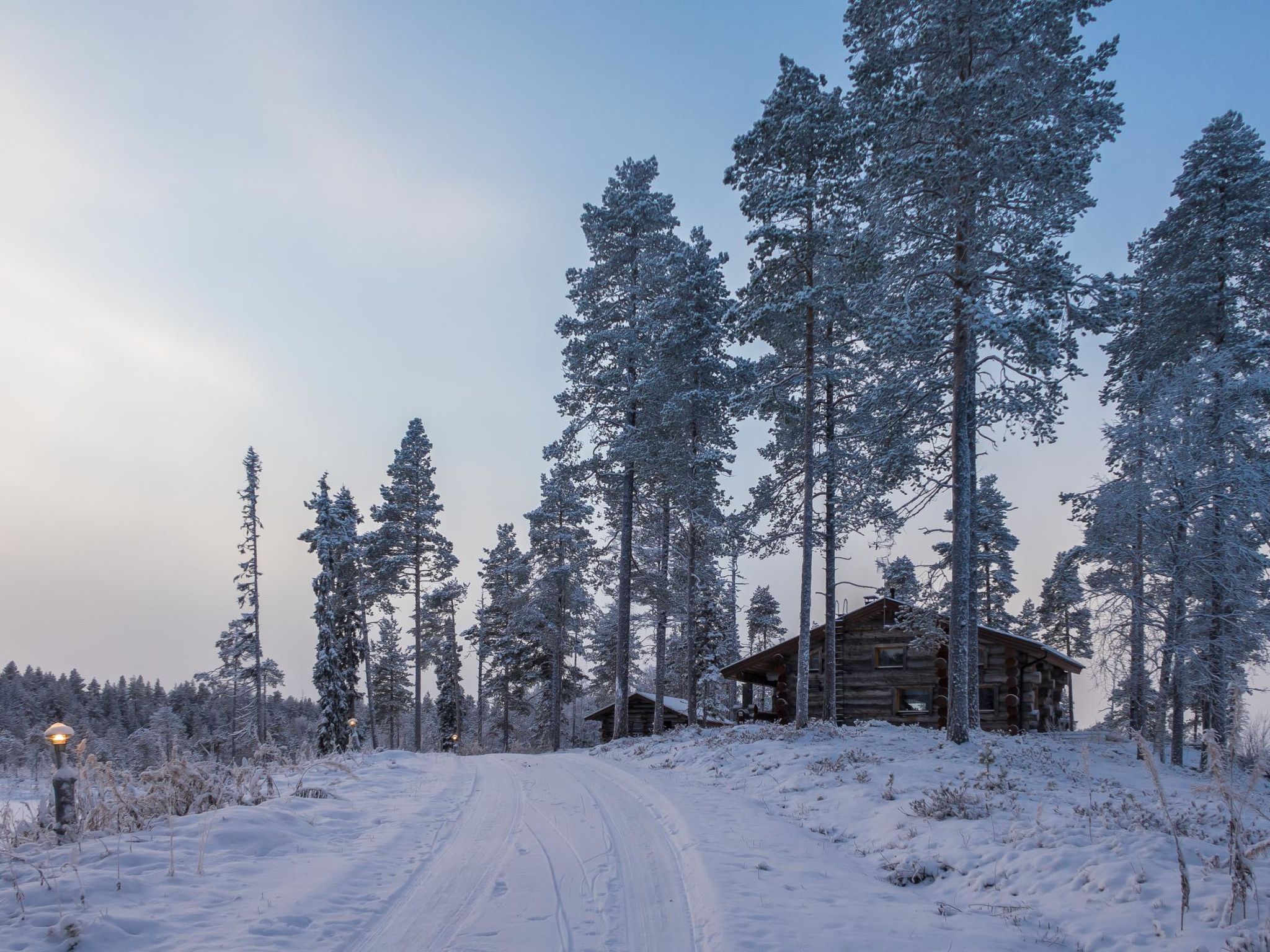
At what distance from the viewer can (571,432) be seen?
25328 mm

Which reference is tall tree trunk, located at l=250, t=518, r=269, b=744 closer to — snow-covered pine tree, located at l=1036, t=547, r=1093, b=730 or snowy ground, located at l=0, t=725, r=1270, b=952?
snowy ground, located at l=0, t=725, r=1270, b=952

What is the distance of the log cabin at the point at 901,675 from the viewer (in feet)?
82.6

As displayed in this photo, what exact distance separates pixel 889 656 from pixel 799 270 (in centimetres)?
1728

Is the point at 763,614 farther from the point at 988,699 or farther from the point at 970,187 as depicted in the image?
the point at 970,187

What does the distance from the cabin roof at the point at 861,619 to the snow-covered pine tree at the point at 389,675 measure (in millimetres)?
35865

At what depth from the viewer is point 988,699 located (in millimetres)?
26531

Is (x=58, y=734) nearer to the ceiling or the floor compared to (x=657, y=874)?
nearer to the ceiling

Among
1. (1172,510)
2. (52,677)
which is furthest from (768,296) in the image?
(52,677)

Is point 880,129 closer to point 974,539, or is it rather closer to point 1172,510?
point 1172,510

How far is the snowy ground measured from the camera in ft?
16.2

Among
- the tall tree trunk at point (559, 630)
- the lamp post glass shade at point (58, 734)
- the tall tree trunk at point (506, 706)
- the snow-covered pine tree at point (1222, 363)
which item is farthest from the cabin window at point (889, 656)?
the lamp post glass shade at point (58, 734)

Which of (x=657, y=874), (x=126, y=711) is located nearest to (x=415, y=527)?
(x=657, y=874)

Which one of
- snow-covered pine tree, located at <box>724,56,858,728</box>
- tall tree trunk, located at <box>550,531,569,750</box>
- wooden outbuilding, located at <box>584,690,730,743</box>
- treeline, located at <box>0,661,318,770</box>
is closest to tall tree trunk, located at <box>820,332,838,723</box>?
snow-covered pine tree, located at <box>724,56,858,728</box>

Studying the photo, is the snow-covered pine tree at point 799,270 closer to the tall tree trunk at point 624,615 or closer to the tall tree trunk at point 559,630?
the tall tree trunk at point 624,615
